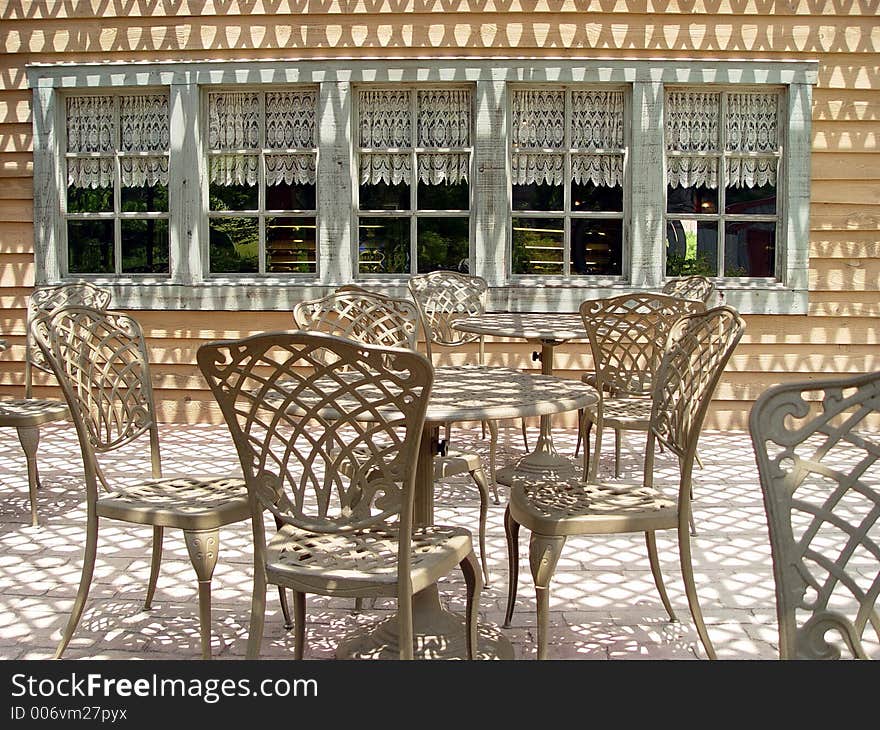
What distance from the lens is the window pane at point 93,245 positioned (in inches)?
264

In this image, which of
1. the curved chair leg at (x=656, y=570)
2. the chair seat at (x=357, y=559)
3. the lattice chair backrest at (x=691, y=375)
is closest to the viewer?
the chair seat at (x=357, y=559)

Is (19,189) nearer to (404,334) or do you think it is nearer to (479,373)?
(404,334)

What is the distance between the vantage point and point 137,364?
10.3 ft

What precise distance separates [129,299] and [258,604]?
470 cm

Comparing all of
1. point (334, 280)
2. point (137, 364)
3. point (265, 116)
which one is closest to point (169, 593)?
point (137, 364)

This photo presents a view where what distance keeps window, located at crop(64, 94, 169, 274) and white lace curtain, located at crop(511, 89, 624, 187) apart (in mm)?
2363

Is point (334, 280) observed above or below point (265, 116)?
below

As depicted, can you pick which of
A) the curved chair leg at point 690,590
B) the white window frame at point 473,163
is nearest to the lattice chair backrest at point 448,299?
the white window frame at point 473,163

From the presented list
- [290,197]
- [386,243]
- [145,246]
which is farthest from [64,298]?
[386,243]

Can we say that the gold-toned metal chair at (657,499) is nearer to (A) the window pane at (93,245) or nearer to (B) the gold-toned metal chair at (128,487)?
(B) the gold-toned metal chair at (128,487)

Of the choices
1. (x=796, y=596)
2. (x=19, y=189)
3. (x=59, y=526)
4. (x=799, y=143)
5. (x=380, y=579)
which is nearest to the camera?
(x=796, y=596)

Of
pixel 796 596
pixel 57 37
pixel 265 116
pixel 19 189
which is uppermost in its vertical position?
pixel 57 37

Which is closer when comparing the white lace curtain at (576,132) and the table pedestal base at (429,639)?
the table pedestal base at (429,639)

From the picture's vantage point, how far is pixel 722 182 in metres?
6.36
